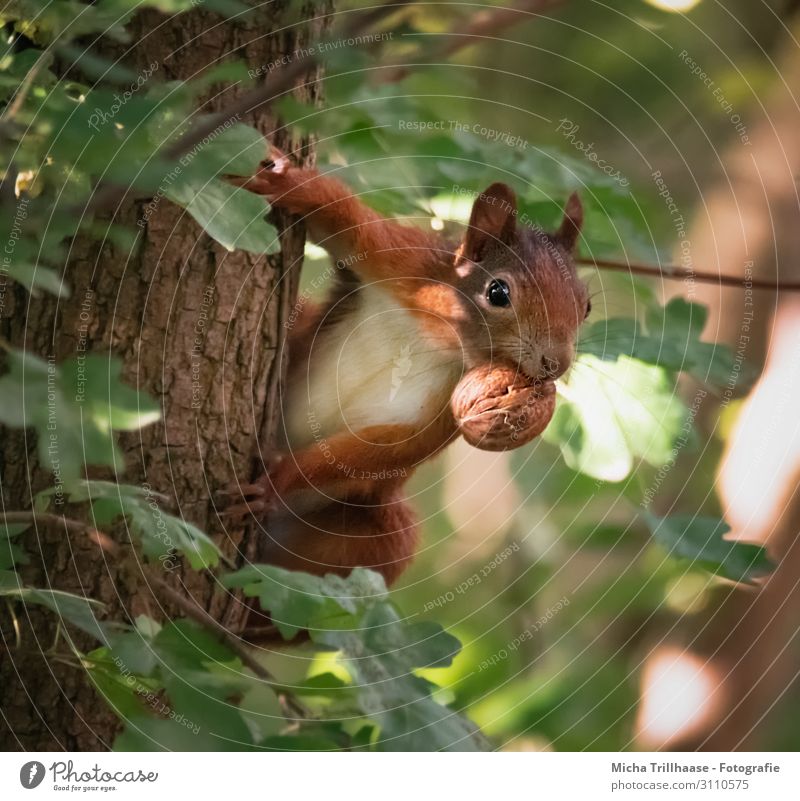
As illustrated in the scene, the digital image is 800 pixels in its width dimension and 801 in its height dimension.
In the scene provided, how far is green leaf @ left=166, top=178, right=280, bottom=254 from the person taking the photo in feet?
4.47

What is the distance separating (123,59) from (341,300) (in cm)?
74

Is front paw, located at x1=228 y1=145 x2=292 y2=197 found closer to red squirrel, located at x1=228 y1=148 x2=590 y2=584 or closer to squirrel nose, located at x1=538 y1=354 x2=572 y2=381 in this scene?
red squirrel, located at x1=228 y1=148 x2=590 y2=584

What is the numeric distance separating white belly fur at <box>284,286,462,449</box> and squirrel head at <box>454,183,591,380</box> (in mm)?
110

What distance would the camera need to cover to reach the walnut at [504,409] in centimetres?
185

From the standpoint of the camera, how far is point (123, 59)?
1650mm

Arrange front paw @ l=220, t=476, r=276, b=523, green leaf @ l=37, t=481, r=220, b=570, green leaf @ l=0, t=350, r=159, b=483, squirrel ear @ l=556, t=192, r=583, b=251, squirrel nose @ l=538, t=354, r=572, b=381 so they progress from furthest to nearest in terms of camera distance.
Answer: squirrel ear @ l=556, t=192, r=583, b=251
squirrel nose @ l=538, t=354, r=572, b=381
front paw @ l=220, t=476, r=276, b=523
green leaf @ l=37, t=481, r=220, b=570
green leaf @ l=0, t=350, r=159, b=483

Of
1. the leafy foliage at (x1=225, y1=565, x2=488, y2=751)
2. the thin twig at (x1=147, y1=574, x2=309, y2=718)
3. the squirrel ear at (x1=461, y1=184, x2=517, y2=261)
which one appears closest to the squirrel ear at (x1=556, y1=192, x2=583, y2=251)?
the squirrel ear at (x1=461, y1=184, x2=517, y2=261)

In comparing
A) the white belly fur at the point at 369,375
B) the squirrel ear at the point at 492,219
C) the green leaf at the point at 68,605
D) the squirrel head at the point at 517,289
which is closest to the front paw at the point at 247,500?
the white belly fur at the point at 369,375

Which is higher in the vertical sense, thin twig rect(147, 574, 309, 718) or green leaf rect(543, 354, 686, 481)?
green leaf rect(543, 354, 686, 481)

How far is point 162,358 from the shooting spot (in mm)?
1670

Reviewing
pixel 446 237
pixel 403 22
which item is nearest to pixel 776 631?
pixel 446 237

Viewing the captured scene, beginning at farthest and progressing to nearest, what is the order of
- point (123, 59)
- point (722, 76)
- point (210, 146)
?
point (722, 76) < point (123, 59) < point (210, 146)

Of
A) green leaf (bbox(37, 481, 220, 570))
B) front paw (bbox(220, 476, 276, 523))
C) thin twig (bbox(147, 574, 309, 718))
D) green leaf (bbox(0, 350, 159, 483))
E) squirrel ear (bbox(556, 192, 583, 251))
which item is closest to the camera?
Result: green leaf (bbox(0, 350, 159, 483))
